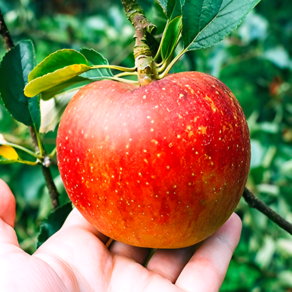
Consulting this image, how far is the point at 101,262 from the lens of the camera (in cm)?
66

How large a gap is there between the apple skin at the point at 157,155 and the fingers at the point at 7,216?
153mm

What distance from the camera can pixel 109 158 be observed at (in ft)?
1.55

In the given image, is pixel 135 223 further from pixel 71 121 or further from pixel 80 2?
pixel 80 2

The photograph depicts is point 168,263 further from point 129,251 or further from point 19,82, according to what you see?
point 19,82

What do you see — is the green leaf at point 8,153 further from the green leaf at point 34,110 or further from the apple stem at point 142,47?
the apple stem at point 142,47

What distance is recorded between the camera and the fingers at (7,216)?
57 cm

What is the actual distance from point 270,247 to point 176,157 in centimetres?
88

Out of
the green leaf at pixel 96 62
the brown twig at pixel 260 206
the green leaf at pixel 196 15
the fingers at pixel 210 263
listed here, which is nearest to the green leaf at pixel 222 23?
the green leaf at pixel 196 15

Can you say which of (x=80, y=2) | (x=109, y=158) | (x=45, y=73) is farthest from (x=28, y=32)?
(x=80, y=2)

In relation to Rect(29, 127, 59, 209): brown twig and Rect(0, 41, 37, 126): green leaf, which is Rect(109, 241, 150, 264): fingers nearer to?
Rect(29, 127, 59, 209): brown twig

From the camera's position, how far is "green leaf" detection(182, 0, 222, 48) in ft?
1.68

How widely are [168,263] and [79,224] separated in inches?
8.2

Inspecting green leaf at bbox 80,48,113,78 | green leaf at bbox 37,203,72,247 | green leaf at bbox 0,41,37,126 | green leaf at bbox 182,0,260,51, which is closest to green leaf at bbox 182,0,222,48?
green leaf at bbox 182,0,260,51

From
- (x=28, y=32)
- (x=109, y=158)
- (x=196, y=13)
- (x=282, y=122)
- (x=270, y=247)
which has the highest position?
(x=196, y=13)
